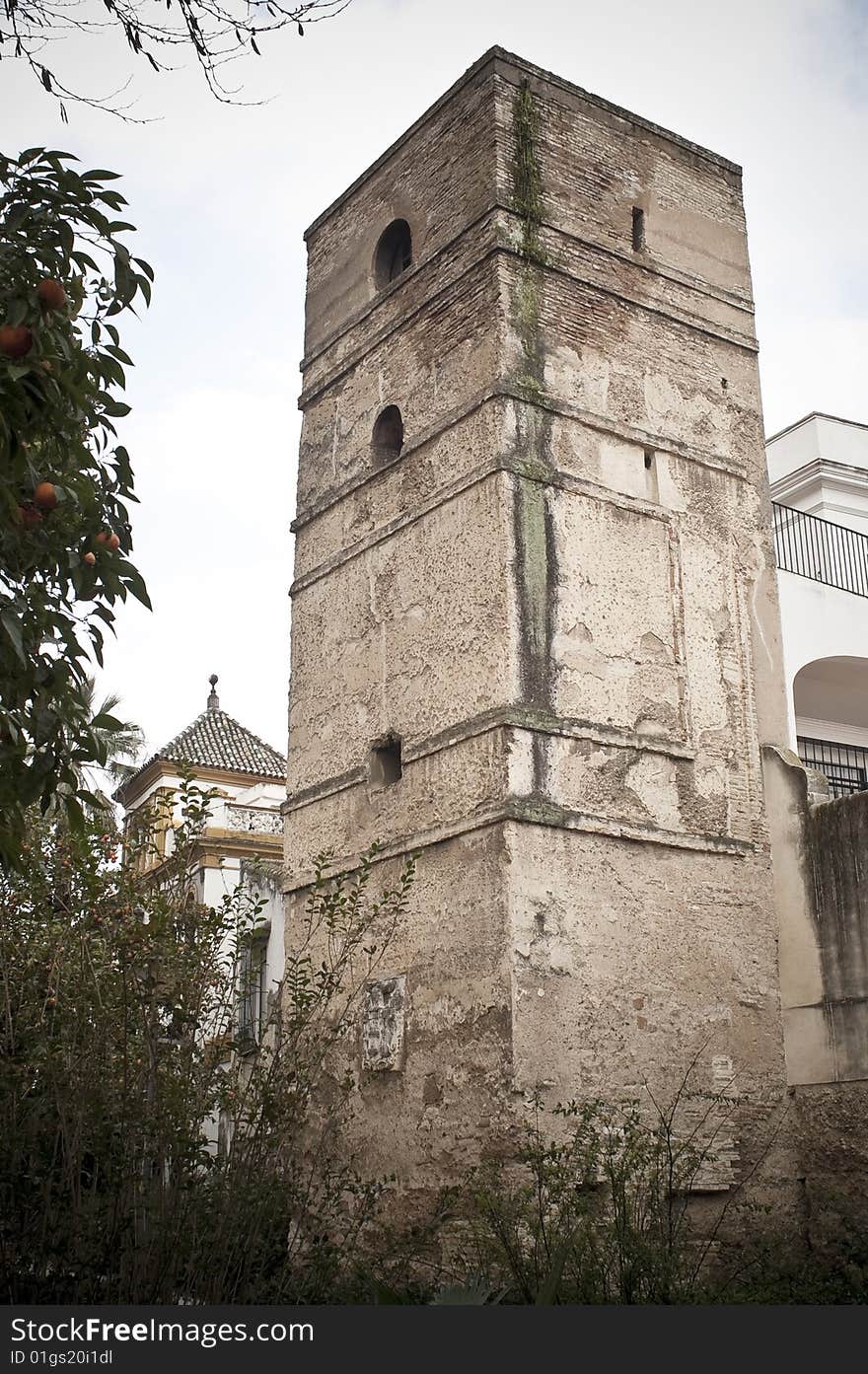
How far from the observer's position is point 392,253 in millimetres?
11938

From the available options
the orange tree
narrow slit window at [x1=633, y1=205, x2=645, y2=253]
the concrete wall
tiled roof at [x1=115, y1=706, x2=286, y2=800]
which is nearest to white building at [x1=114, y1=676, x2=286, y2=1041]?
tiled roof at [x1=115, y1=706, x2=286, y2=800]

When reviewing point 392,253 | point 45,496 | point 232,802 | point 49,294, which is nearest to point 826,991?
point 392,253

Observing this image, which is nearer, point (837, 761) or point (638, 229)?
point (638, 229)

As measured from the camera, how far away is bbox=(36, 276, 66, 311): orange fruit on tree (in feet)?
13.6

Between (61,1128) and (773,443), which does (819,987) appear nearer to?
(61,1128)

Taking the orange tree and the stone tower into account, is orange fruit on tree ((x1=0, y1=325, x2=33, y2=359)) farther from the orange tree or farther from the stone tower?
the stone tower

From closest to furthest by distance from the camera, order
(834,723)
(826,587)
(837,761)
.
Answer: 1. (826,587)
2. (837,761)
3. (834,723)

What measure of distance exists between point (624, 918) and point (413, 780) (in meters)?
1.68

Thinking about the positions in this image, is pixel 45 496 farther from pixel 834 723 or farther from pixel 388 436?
pixel 834 723

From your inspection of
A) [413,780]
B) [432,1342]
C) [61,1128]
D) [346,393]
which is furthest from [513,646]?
[432,1342]

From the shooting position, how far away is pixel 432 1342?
16.0 feet

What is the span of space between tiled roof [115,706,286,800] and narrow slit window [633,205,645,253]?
13276 millimetres

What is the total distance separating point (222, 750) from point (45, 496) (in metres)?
19.9

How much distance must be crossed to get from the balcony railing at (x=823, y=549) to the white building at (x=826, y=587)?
0.01m
